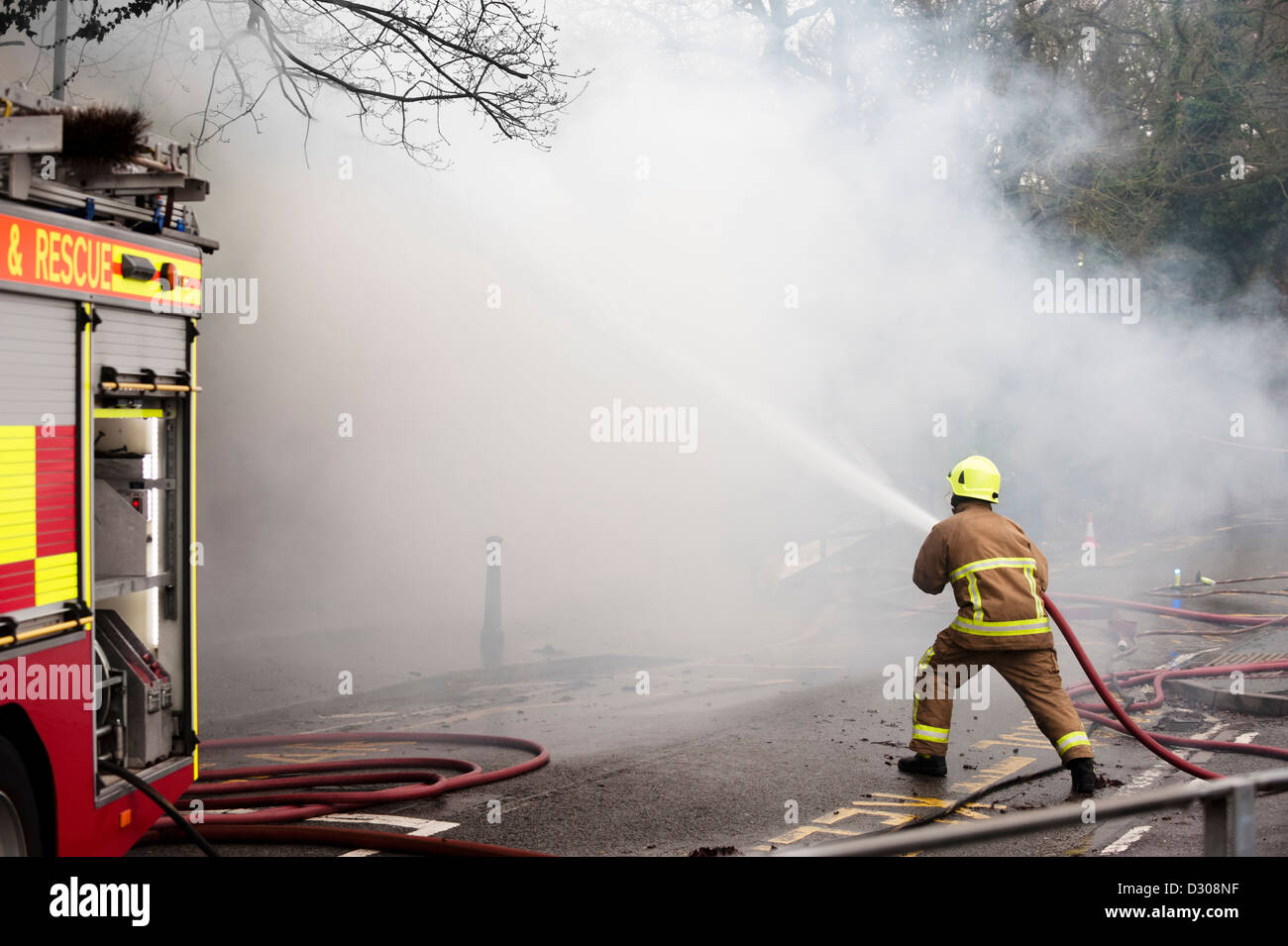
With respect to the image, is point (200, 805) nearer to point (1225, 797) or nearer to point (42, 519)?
point (42, 519)

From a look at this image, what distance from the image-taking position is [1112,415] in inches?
661

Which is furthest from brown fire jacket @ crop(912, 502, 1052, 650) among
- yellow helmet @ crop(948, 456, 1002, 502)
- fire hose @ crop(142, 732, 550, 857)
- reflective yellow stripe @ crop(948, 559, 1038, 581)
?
fire hose @ crop(142, 732, 550, 857)

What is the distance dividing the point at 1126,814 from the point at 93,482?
3020 mm

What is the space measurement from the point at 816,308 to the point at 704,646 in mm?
3814

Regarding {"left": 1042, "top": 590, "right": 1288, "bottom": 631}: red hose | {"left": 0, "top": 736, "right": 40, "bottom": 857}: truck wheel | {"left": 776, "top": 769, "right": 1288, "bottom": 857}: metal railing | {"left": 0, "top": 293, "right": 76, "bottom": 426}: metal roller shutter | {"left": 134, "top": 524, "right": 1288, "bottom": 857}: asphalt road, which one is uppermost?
{"left": 0, "top": 293, "right": 76, "bottom": 426}: metal roller shutter

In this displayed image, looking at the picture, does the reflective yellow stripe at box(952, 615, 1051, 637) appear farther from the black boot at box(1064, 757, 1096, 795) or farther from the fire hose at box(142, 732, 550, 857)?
the fire hose at box(142, 732, 550, 857)

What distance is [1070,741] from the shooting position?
16.4ft

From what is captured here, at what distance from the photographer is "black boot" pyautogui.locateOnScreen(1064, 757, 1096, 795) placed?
494 cm

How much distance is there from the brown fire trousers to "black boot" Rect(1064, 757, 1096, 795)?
0.03 metres

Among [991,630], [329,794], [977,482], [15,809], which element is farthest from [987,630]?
[15,809]

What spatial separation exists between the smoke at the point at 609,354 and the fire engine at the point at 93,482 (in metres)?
6.22

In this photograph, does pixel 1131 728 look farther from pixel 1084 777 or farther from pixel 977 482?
pixel 977 482

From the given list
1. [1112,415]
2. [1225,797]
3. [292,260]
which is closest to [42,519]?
[1225,797]
